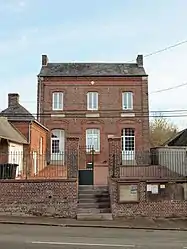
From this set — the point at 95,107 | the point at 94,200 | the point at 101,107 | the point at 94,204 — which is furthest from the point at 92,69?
the point at 94,204

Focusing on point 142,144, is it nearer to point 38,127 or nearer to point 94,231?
point 38,127

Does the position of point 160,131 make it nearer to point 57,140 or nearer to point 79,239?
point 57,140

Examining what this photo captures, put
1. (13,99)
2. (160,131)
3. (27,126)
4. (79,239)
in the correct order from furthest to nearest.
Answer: (160,131)
(13,99)
(27,126)
(79,239)

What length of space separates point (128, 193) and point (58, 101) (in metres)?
22.6

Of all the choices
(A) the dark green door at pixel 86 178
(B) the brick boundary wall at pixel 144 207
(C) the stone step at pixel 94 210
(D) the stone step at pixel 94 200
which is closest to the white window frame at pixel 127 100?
(A) the dark green door at pixel 86 178

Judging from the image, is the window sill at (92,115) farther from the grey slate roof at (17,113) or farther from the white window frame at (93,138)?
the grey slate roof at (17,113)

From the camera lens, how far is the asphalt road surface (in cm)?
1094

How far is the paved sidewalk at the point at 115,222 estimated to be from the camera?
16609 millimetres

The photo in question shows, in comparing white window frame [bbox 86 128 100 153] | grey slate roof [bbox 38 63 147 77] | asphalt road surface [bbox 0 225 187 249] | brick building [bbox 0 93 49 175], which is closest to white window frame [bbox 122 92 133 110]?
grey slate roof [bbox 38 63 147 77]

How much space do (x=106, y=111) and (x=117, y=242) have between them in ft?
93.4

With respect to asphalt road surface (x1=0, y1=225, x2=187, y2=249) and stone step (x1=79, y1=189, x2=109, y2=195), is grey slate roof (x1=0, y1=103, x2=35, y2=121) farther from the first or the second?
asphalt road surface (x1=0, y1=225, x2=187, y2=249)

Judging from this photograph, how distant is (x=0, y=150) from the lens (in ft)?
86.8

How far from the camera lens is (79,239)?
1227 centimetres

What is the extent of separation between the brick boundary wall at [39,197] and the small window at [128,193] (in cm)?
212
